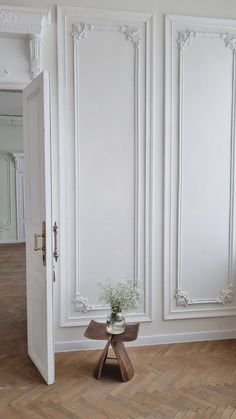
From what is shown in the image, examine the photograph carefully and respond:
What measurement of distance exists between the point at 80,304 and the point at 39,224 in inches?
37.5

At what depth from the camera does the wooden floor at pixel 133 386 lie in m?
2.52

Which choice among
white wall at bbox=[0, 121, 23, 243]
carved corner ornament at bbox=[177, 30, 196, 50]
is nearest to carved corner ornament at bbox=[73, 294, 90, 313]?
carved corner ornament at bbox=[177, 30, 196, 50]

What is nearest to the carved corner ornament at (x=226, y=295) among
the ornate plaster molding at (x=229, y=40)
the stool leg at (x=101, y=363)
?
the stool leg at (x=101, y=363)

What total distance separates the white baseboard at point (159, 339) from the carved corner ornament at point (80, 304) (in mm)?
305

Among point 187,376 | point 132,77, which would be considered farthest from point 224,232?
point 132,77

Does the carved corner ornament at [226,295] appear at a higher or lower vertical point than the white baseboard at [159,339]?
higher

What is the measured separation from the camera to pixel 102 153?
339 centimetres

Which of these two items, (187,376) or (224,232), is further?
(224,232)

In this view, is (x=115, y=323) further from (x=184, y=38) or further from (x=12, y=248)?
(x=12, y=248)

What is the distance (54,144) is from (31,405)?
6.86 ft

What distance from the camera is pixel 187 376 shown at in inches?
117

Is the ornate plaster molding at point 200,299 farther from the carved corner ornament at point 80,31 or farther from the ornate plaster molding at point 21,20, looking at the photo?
the ornate plaster molding at point 21,20

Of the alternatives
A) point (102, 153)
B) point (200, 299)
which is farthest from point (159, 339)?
point (102, 153)

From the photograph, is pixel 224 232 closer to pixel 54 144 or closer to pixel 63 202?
pixel 63 202
